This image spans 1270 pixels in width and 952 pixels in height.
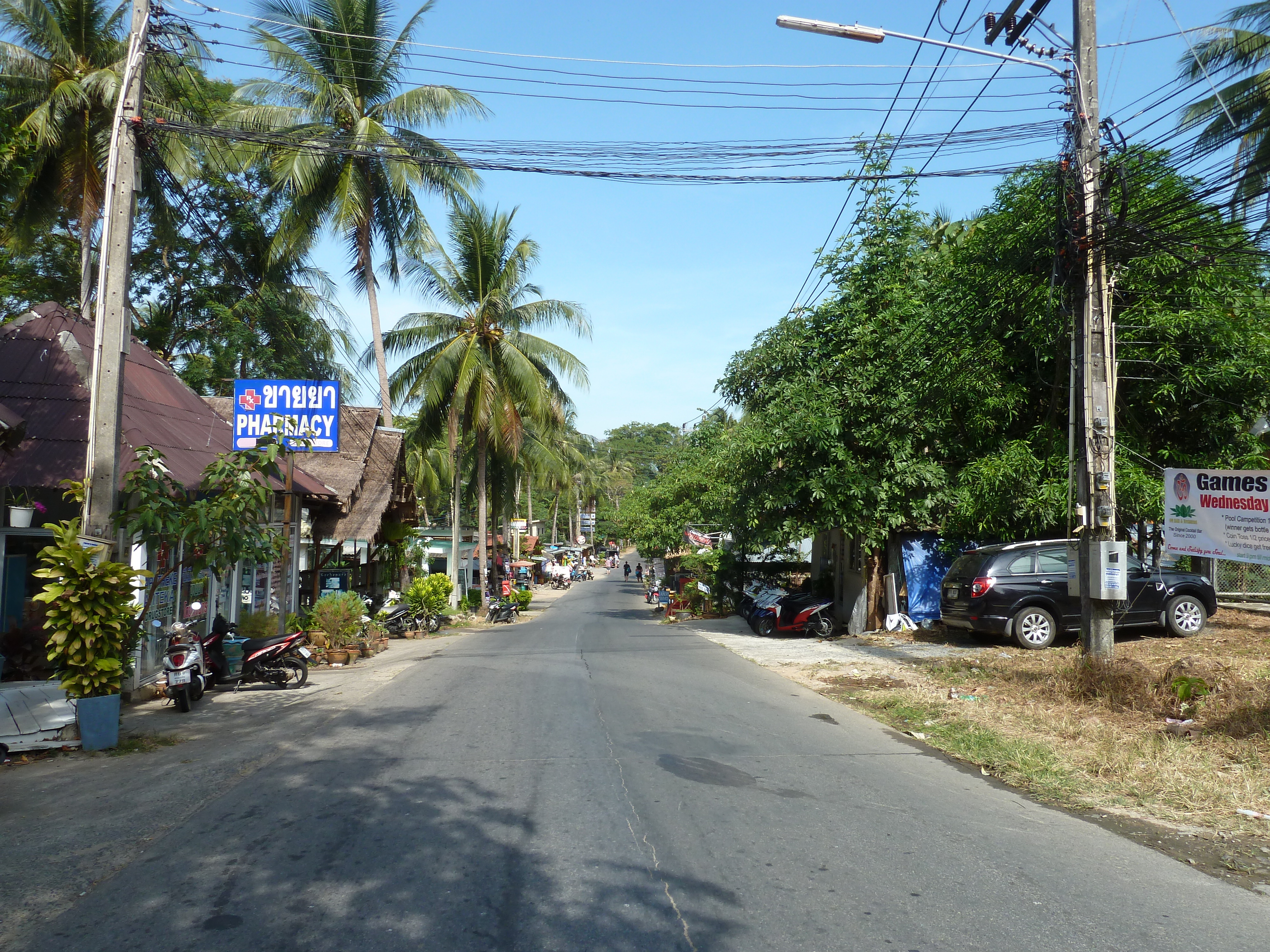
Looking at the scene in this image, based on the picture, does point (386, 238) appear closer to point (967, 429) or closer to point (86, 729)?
point (967, 429)

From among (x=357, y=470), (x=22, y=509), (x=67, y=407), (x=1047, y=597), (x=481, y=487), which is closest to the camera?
(x=22, y=509)

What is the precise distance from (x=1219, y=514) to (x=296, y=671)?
12.7 m

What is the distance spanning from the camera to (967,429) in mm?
18484

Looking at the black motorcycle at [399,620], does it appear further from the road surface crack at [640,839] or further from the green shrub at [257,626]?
the road surface crack at [640,839]

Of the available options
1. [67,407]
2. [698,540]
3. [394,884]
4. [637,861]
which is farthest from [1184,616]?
[698,540]

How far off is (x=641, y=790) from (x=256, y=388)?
1094 centimetres

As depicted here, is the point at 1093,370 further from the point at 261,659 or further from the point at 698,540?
the point at 698,540

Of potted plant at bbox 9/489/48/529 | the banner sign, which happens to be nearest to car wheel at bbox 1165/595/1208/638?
potted plant at bbox 9/489/48/529

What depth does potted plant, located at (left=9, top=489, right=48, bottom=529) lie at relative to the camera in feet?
34.8

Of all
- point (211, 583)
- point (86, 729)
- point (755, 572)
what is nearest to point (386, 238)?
point (211, 583)

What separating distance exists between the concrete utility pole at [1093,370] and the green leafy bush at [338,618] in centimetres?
1215

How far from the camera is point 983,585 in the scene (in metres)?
14.5

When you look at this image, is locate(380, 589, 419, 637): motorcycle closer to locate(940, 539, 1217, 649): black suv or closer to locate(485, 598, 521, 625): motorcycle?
locate(485, 598, 521, 625): motorcycle

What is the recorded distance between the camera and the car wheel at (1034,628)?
47.2 ft
